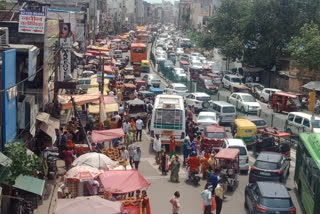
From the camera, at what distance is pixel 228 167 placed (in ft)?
62.4

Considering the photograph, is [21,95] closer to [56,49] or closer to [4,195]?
[4,195]

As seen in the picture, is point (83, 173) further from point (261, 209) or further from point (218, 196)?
point (261, 209)

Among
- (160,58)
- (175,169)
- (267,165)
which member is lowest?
(175,169)

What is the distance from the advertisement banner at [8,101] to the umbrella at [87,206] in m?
3.58

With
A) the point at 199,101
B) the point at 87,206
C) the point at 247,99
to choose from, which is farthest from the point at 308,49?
the point at 87,206

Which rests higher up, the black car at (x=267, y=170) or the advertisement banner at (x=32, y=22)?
the advertisement banner at (x=32, y=22)

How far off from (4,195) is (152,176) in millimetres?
7778

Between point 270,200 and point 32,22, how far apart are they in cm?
1259

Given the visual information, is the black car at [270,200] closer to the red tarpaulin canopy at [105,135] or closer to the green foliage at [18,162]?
the green foliage at [18,162]

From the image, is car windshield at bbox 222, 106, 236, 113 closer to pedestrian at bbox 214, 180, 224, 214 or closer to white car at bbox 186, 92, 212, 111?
white car at bbox 186, 92, 212, 111

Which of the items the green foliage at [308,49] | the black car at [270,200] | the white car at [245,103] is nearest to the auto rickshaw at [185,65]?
the green foliage at [308,49]

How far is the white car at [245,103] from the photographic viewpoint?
116ft

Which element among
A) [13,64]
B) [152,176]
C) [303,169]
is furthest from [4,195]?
[303,169]

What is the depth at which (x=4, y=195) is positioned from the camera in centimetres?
1411
